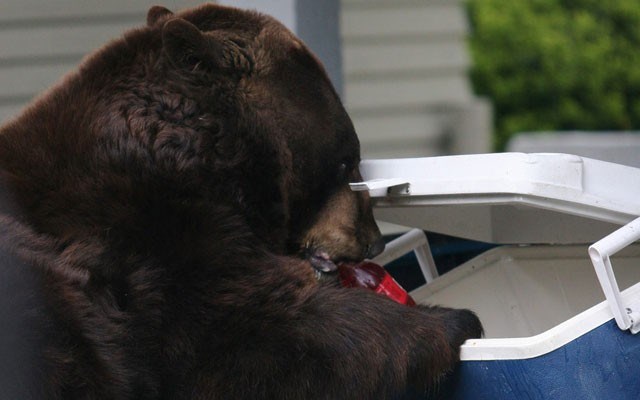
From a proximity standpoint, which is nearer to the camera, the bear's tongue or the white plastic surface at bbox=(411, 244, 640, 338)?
the bear's tongue

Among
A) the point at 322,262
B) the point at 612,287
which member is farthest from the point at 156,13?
the point at 612,287

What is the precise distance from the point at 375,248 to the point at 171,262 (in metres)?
0.73

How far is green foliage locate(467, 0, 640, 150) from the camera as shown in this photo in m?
12.6

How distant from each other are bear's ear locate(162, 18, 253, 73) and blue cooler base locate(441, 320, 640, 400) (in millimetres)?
1139

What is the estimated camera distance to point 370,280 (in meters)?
3.10

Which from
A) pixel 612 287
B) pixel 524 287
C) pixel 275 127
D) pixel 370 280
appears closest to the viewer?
A: pixel 612 287

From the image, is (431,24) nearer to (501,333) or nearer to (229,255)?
(501,333)

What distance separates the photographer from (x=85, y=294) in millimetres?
2543

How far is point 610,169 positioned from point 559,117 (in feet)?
34.1

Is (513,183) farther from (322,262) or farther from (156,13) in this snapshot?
(156,13)

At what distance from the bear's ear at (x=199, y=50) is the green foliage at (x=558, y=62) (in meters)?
9.70

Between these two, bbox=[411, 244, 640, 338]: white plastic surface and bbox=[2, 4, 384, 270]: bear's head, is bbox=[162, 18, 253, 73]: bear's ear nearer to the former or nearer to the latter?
bbox=[2, 4, 384, 270]: bear's head

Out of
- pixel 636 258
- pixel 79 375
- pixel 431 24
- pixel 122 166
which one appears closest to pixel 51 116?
pixel 122 166

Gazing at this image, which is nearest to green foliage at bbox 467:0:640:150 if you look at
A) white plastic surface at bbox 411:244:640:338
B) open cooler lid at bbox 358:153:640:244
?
white plastic surface at bbox 411:244:640:338
